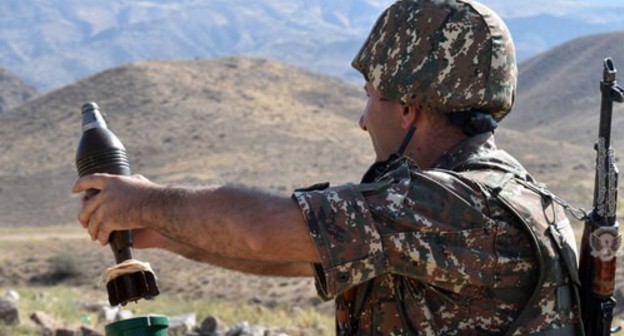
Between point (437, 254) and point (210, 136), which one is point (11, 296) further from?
point (210, 136)

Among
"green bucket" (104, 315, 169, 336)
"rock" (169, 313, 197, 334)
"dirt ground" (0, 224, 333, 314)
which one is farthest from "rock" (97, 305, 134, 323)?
"green bucket" (104, 315, 169, 336)

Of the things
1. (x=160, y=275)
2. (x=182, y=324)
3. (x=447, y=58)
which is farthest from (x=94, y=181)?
(x=160, y=275)

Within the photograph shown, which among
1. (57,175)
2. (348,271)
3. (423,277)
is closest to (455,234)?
(423,277)

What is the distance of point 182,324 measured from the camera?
35.1 ft

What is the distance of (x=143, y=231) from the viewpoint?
8.07 ft

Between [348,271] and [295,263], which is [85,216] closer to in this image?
[295,263]

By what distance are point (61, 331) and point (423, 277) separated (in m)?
8.64

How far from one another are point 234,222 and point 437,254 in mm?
460

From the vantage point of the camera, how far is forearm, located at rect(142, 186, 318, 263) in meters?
2.11

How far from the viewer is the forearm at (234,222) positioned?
2.11 meters

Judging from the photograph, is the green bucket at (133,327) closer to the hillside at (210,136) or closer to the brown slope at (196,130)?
the hillside at (210,136)

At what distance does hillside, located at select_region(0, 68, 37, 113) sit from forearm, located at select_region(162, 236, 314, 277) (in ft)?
275

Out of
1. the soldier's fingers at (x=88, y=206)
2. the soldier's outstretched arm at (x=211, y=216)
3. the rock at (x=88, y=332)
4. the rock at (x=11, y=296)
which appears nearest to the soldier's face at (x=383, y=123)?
the soldier's outstretched arm at (x=211, y=216)

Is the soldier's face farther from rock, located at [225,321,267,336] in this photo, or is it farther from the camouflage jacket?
rock, located at [225,321,267,336]
